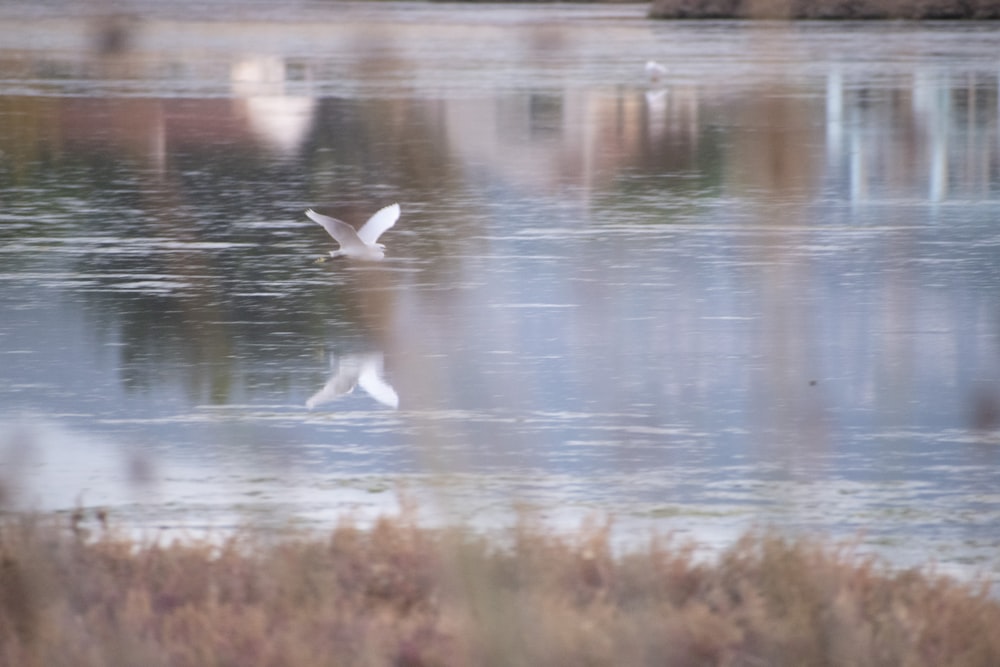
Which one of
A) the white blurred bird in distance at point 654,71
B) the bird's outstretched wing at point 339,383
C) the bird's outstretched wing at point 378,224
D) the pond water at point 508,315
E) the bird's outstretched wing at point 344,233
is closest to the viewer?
the pond water at point 508,315

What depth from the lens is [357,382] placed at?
26.4 feet

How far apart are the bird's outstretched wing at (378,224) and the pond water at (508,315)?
31cm

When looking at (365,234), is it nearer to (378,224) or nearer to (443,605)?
(378,224)

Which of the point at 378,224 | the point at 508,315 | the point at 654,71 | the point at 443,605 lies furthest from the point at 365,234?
the point at 654,71

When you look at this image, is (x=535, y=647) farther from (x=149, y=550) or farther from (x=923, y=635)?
(x=149, y=550)

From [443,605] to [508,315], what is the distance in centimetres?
513

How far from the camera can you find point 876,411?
7535mm

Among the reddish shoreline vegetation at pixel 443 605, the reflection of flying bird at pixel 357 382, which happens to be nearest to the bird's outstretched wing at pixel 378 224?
the reflection of flying bird at pixel 357 382

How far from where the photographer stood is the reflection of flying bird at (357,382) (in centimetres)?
774

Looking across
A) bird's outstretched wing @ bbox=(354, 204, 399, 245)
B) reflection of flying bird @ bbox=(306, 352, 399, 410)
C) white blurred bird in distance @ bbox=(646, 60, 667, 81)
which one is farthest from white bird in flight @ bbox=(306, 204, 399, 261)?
white blurred bird in distance @ bbox=(646, 60, 667, 81)

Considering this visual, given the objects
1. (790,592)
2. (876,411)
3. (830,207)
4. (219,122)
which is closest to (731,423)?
(876,411)

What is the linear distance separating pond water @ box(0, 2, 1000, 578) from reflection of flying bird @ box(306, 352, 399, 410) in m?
0.03

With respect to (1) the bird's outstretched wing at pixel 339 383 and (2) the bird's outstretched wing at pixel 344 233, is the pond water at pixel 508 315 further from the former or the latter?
(2) the bird's outstretched wing at pixel 344 233

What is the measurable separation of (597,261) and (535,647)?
7351 millimetres
